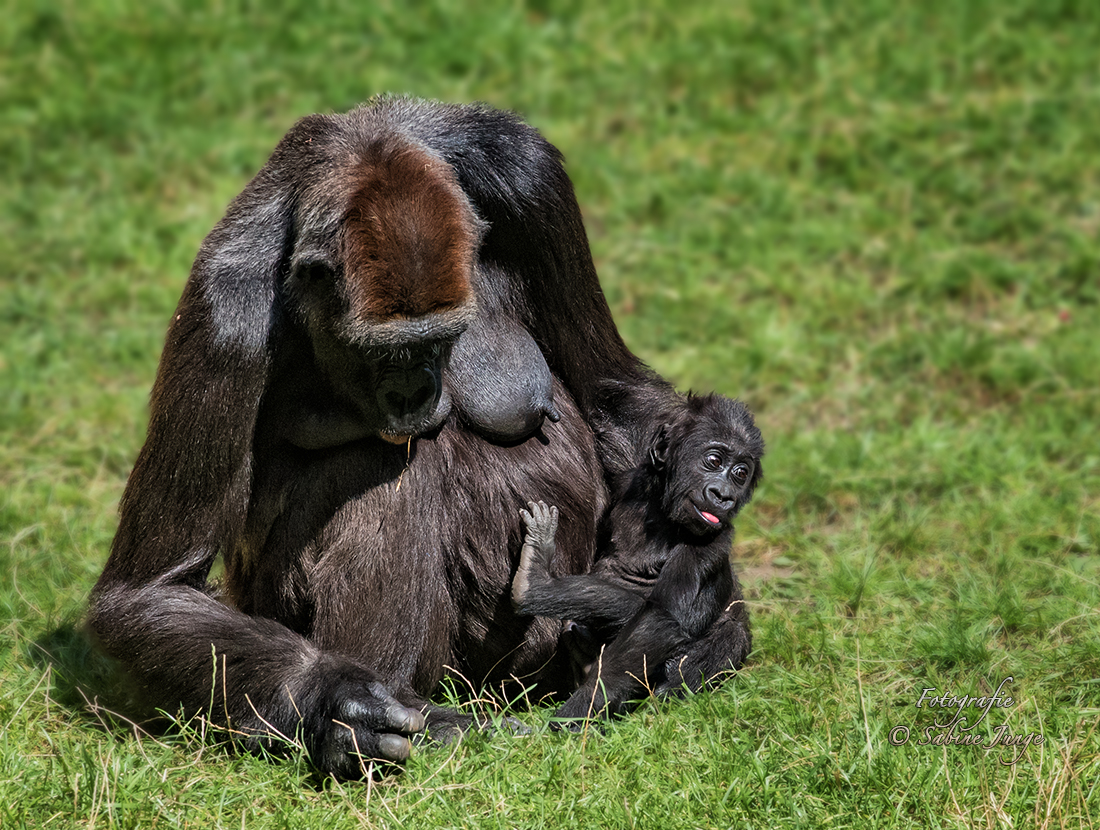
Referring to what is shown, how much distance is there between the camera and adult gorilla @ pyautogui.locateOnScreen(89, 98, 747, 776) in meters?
4.46

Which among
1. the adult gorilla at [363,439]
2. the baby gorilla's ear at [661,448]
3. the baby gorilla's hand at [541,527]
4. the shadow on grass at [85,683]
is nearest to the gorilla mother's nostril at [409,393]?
the adult gorilla at [363,439]

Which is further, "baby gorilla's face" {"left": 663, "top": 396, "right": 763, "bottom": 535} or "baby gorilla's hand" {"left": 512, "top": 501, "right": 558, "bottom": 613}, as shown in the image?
"baby gorilla's face" {"left": 663, "top": 396, "right": 763, "bottom": 535}

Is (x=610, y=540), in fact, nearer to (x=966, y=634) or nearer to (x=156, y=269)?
(x=966, y=634)

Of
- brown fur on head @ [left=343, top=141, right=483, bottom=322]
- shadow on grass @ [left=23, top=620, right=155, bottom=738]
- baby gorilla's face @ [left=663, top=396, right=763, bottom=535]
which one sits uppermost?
brown fur on head @ [left=343, top=141, right=483, bottom=322]

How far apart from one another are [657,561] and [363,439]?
1.34 metres

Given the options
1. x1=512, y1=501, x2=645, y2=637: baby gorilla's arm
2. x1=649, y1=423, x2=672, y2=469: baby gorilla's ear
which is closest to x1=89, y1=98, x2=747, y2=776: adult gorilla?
x1=512, y1=501, x2=645, y2=637: baby gorilla's arm

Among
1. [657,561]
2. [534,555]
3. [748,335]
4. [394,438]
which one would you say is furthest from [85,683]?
[748,335]

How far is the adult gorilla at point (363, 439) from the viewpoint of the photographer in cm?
446

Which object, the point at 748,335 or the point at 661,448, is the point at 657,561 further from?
the point at 748,335

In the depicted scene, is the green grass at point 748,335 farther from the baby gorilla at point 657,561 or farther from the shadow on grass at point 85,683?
the baby gorilla at point 657,561

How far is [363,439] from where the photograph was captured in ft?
16.1

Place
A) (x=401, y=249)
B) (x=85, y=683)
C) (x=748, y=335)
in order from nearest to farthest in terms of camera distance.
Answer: (x=401, y=249) < (x=85, y=683) < (x=748, y=335)

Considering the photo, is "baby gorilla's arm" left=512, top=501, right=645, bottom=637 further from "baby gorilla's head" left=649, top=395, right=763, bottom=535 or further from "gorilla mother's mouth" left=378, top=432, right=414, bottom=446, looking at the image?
"gorilla mother's mouth" left=378, top=432, right=414, bottom=446

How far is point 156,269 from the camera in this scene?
Result: 9.59m
